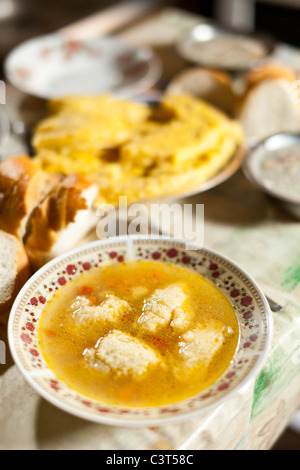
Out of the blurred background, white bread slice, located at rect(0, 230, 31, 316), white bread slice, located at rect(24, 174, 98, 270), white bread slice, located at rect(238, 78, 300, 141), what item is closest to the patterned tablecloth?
white bread slice, located at rect(0, 230, 31, 316)

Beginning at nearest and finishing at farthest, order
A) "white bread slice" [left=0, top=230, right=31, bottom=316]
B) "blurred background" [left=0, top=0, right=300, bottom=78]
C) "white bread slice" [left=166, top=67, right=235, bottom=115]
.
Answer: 1. "white bread slice" [left=0, top=230, right=31, bottom=316]
2. "white bread slice" [left=166, top=67, right=235, bottom=115]
3. "blurred background" [left=0, top=0, right=300, bottom=78]

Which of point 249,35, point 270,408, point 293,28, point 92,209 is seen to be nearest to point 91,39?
point 249,35

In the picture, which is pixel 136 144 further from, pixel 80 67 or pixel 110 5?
pixel 110 5

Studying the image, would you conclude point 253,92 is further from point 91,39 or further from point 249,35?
point 91,39

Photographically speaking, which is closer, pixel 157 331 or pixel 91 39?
pixel 157 331

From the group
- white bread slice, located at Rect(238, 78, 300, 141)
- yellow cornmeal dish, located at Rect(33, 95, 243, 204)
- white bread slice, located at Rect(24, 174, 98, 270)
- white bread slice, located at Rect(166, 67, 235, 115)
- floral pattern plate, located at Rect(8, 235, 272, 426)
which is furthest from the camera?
white bread slice, located at Rect(166, 67, 235, 115)

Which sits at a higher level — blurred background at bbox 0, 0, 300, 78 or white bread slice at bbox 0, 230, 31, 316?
white bread slice at bbox 0, 230, 31, 316

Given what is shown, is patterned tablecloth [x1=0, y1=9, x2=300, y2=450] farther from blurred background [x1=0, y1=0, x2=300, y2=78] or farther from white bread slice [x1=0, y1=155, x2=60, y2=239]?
blurred background [x1=0, y1=0, x2=300, y2=78]
